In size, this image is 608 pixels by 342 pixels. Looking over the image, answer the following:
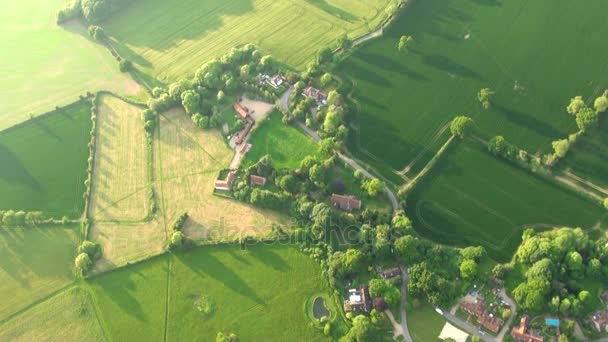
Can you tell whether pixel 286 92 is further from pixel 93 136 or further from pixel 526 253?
pixel 526 253

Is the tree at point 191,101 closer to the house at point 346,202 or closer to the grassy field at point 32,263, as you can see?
the grassy field at point 32,263

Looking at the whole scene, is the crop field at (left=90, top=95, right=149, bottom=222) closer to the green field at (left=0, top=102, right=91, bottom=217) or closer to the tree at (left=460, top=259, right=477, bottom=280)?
the green field at (left=0, top=102, right=91, bottom=217)

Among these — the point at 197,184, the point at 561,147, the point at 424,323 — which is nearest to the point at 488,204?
the point at 561,147

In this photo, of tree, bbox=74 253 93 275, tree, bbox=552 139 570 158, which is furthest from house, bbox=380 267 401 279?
tree, bbox=74 253 93 275

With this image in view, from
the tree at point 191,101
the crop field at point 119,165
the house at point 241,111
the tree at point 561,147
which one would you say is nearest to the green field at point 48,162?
the crop field at point 119,165

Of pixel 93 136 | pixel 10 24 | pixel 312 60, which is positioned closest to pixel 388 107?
pixel 312 60

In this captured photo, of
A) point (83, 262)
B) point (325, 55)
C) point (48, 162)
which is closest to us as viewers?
point (83, 262)

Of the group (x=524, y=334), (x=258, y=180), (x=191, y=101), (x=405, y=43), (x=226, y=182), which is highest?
(x=405, y=43)

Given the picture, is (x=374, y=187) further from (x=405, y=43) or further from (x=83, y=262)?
(x=83, y=262)

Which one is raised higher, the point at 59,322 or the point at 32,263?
the point at 32,263
